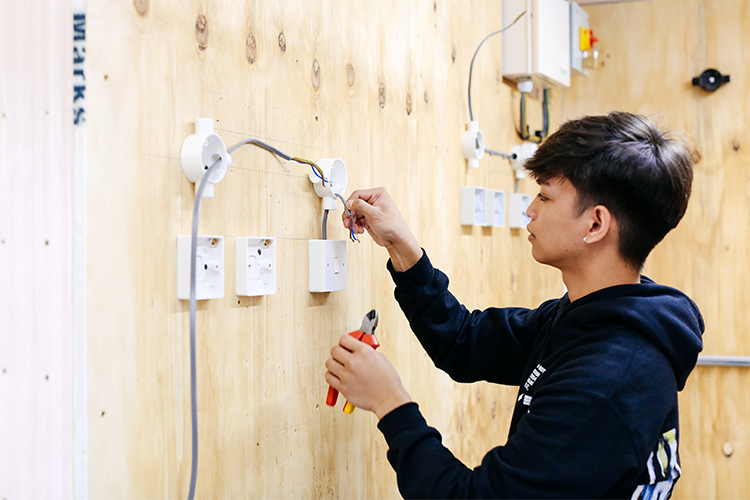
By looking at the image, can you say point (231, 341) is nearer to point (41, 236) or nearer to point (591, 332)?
point (41, 236)

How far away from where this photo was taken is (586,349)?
3.41 ft

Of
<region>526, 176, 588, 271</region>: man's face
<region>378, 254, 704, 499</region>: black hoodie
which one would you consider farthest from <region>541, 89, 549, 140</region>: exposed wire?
<region>378, 254, 704, 499</region>: black hoodie

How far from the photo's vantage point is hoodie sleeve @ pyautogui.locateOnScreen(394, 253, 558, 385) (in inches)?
54.8

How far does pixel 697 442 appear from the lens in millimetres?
2705

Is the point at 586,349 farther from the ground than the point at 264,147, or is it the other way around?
the point at 264,147

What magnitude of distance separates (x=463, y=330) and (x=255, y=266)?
1.75 ft

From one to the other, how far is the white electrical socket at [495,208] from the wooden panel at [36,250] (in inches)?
57.3

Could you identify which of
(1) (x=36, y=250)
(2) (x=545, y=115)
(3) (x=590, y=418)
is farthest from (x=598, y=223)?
(2) (x=545, y=115)

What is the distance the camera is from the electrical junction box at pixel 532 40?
2254 millimetres

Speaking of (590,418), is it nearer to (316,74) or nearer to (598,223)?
(598,223)

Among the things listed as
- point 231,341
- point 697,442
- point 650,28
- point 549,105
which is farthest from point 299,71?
point 697,442

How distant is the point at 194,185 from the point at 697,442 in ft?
8.28

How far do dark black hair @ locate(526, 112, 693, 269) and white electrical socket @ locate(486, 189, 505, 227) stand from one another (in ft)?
3.03

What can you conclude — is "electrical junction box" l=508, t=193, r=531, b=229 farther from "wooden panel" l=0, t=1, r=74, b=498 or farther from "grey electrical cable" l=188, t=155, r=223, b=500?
"wooden panel" l=0, t=1, r=74, b=498
